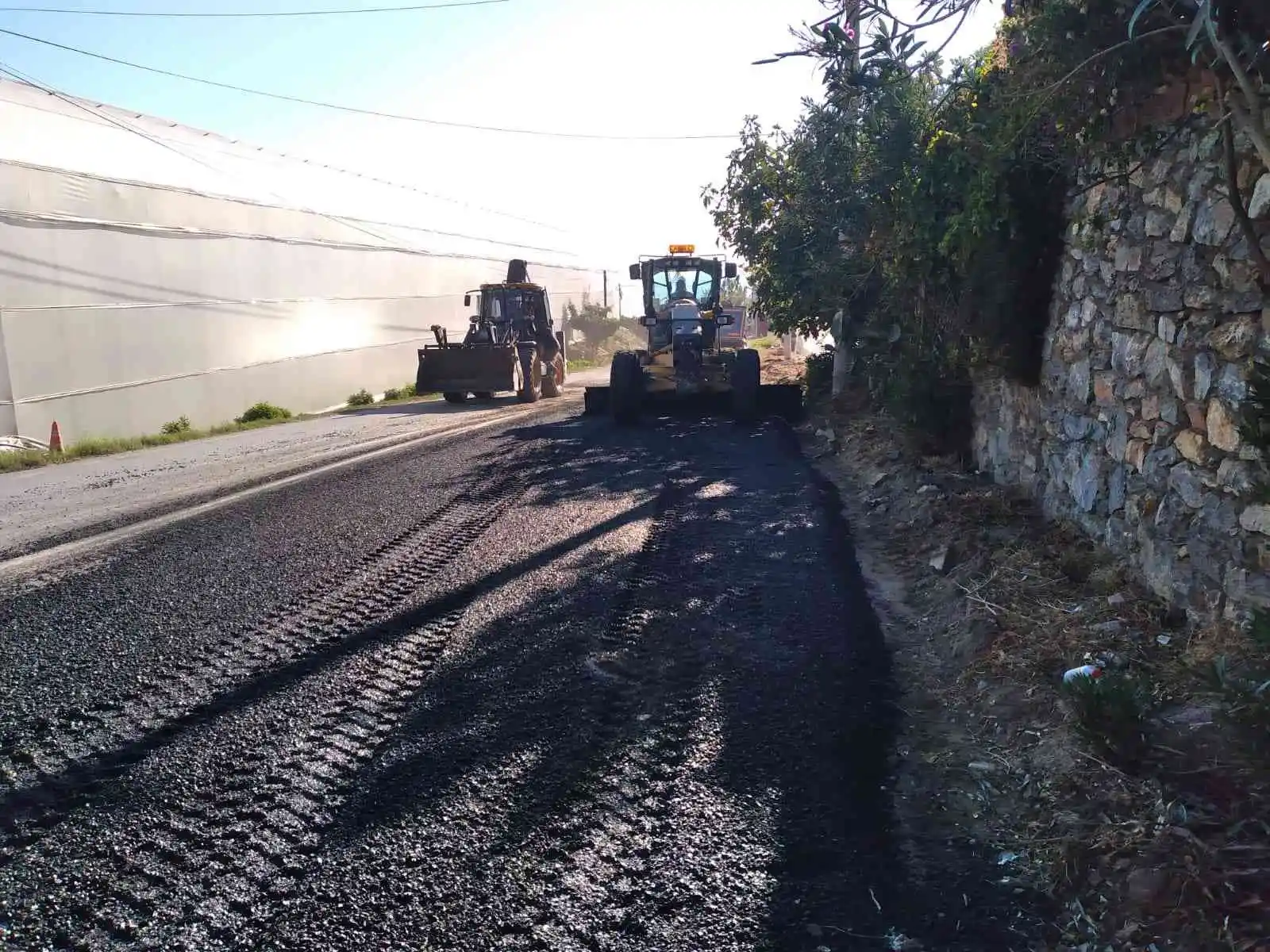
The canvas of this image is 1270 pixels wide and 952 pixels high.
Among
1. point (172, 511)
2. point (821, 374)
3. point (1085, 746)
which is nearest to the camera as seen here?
point (1085, 746)

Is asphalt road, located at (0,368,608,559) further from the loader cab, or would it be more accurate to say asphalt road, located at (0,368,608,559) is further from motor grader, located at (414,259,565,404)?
the loader cab

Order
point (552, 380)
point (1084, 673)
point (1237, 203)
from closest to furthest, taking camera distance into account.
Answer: point (1237, 203) → point (1084, 673) → point (552, 380)

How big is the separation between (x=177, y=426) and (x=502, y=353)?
6.52m

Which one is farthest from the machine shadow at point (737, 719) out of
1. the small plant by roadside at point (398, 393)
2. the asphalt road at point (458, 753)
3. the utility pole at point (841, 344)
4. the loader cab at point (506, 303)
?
the small plant by roadside at point (398, 393)

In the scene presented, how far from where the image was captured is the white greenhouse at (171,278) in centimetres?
1504

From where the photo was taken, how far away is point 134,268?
56.1 ft

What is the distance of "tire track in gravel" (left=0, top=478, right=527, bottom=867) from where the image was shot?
3508 millimetres

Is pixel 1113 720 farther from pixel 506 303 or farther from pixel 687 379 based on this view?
pixel 506 303

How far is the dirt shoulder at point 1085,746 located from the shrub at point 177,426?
48.6 ft

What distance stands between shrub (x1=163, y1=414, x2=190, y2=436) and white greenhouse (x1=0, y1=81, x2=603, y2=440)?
0.15 m

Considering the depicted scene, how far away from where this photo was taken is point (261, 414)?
1959 cm

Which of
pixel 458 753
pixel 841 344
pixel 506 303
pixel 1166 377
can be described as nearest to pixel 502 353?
pixel 506 303

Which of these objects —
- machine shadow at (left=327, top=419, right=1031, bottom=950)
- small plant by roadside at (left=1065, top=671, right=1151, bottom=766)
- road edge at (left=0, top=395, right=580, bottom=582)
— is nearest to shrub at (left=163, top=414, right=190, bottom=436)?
road edge at (left=0, top=395, right=580, bottom=582)

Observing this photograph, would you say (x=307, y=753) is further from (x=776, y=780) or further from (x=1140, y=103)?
(x=1140, y=103)
